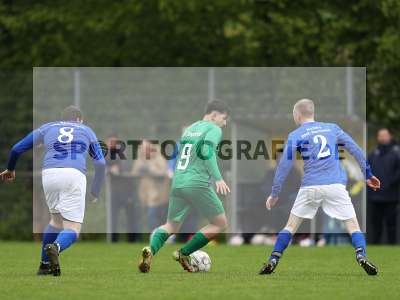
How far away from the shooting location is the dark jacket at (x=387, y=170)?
2161 centimetres

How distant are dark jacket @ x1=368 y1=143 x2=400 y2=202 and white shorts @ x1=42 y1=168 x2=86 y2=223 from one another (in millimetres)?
10133

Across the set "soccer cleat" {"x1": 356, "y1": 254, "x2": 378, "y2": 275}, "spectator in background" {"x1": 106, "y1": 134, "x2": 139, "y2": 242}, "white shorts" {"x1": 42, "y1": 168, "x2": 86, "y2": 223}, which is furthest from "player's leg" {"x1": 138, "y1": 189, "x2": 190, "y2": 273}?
"spectator in background" {"x1": 106, "y1": 134, "x2": 139, "y2": 242}

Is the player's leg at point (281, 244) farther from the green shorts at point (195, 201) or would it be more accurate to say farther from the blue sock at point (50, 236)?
the blue sock at point (50, 236)

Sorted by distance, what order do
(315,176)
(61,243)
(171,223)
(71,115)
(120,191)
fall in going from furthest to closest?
(120,191) < (171,223) < (71,115) < (315,176) < (61,243)

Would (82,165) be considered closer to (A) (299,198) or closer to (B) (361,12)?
(A) (299,198)

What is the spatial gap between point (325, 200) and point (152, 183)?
33.5 feet

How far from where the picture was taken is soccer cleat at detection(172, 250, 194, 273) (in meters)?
13.4

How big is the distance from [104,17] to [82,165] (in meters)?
14.5

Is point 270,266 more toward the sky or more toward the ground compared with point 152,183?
more toward the ground

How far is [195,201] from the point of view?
13.2 meters

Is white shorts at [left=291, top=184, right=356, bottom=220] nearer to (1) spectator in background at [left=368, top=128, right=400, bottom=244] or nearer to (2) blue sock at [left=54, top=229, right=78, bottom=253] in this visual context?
(2) blue sock at [left=54, top=229, right=78, bottom=253]

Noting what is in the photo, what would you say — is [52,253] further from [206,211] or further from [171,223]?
[206,211]

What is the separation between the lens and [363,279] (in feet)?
40.1

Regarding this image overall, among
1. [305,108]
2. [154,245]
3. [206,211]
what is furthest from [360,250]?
[154,245]
